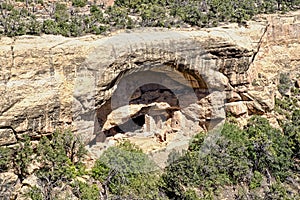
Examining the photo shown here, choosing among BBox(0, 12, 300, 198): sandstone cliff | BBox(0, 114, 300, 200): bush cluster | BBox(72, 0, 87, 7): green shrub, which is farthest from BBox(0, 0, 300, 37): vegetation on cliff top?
BBox(0, 114, 300, 200): bush cluster

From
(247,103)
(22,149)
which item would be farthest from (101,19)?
(247,103)

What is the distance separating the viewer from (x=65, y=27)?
17938mm

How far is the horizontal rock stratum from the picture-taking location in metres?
15.9

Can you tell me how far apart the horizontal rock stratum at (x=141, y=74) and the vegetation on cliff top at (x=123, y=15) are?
86cm

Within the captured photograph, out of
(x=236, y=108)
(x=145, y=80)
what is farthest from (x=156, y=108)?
(x=236, y=108)

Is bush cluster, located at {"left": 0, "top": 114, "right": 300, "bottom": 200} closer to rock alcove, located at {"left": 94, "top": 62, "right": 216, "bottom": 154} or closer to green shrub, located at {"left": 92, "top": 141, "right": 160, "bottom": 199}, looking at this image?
green shrub, located at {"left": 92, "top": 141, "right": 160, "bottom": 199}

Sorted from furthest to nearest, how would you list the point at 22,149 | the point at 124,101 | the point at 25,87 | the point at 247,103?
the point at 247,103
the point at 124,101
the point at 22,149
the point at 25,87

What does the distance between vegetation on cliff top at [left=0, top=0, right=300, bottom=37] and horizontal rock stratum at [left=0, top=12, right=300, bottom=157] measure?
0.86 metres

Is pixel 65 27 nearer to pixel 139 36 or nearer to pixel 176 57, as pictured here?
pixel 139 36

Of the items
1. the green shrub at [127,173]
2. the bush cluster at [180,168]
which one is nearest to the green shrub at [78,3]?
the bush cluster at [180,168]

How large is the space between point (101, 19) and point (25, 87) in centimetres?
617

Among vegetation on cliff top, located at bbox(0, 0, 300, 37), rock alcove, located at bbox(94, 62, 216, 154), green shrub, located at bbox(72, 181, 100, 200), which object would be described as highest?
vegetation on cliff top, located at bbox(0, 0, 300, 37)

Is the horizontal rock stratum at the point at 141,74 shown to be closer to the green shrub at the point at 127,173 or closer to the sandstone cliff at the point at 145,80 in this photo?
the sandstone cliff at the point at 145,80

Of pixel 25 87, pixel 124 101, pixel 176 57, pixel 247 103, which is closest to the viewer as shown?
pixel 25 87
